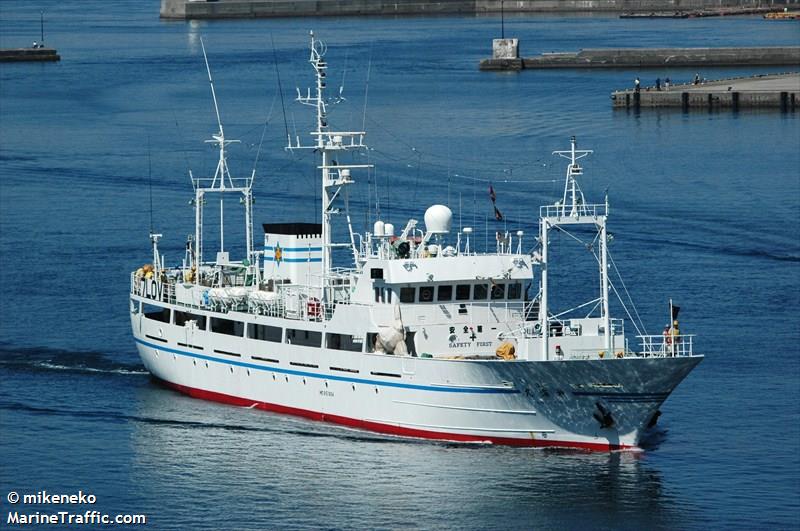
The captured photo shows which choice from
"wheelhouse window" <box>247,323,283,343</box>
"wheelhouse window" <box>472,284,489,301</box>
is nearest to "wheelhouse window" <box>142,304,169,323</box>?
"wheelhouse window" <box>247,323,283,343</box>

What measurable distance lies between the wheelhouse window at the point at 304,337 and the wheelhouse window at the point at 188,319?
166 inches

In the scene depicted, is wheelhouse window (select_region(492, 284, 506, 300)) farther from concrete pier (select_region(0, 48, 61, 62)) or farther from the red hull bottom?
concrete pier (select_region(0, 48, 61, 62))

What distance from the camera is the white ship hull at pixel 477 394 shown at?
43.6m

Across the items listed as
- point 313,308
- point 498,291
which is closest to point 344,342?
point 313,308

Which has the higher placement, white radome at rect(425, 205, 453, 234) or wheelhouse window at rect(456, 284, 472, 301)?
white radome at rect(425, 205, 453, 234)

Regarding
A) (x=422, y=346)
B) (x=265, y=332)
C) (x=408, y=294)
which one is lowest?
(x=422, y=346)

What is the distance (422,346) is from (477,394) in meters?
2.42

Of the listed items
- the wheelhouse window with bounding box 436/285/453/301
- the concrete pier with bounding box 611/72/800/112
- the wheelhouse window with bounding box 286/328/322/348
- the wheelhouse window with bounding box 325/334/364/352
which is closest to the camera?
the wheelhouse window with bounding box 436/285/453/301

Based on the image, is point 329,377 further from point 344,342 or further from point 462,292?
point 462,292

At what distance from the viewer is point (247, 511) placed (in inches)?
1615

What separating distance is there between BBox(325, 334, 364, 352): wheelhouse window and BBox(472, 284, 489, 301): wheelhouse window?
132 inches

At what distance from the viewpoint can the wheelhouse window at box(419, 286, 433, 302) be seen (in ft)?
153

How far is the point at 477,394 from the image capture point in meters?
44.6

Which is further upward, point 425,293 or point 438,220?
point 438,220
